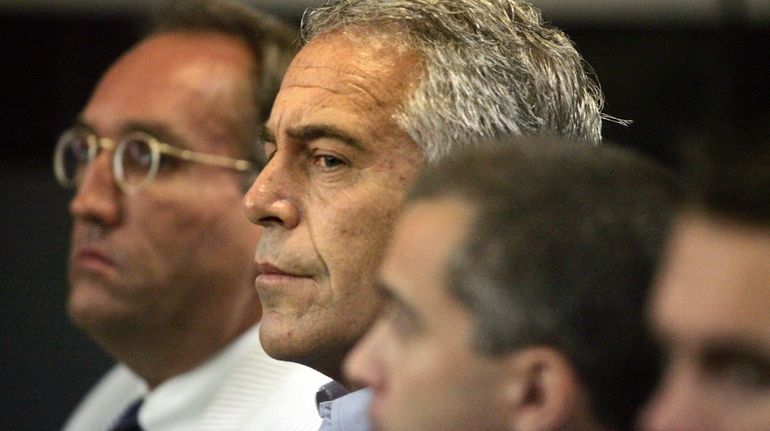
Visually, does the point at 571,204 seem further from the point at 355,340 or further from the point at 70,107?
the point at 70,107

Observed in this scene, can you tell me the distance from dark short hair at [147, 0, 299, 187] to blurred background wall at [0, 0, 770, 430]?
0.80 meters

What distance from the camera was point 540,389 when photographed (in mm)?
1421

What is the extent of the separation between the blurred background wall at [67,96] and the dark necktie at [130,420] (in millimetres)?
1079

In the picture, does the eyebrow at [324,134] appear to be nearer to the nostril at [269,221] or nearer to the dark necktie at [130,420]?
the nostril at [269,221]

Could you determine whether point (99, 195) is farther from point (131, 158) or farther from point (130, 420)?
point (130, 420)

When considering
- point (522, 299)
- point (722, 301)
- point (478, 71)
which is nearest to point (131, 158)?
point (478, 71)

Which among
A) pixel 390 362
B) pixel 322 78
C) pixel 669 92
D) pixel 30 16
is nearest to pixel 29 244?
pixel 30 16

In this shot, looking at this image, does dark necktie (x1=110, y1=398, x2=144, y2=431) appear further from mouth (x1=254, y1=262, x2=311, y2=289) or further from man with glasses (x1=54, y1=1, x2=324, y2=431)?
mouth (x1=254, y1=262, x2=311, y2=289)

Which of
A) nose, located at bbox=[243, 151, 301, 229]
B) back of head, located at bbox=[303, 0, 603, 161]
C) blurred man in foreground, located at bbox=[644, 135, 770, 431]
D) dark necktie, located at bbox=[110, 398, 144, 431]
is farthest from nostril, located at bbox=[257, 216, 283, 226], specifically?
dark necktie, located at bbox=[110, 398, 144, 431]

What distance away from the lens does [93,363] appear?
443 cm

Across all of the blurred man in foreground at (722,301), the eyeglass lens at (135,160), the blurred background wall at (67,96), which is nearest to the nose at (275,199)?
the blurred man in foreground at (722,301)

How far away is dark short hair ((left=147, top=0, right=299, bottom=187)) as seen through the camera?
327cm

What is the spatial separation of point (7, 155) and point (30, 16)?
1.48ft

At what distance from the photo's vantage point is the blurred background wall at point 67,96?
4020mm
